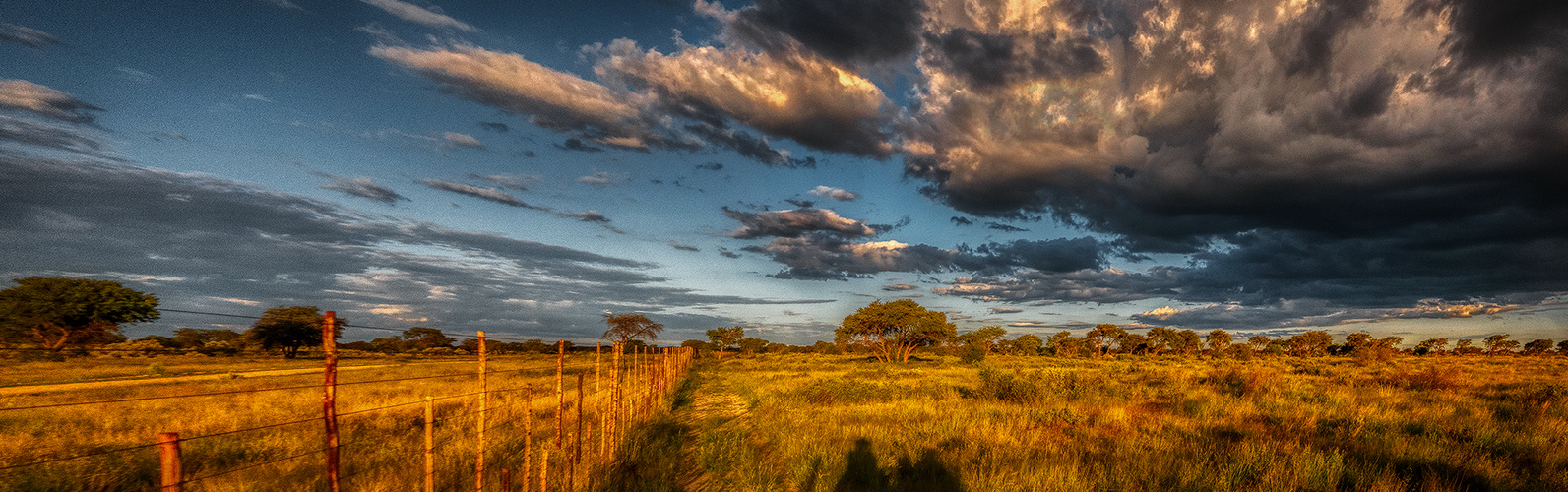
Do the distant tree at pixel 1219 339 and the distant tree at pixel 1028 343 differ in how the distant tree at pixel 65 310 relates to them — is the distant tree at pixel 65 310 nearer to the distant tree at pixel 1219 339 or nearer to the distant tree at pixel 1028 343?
the distant tree at pixel 1028 343

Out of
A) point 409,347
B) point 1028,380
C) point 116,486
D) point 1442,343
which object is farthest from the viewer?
point 1442,343

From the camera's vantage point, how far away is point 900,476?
8820 millimetres

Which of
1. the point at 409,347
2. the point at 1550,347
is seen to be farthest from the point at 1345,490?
the point at 1550,347

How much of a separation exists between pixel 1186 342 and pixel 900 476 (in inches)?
4380

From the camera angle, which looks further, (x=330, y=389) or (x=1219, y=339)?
(x=1219, y=339)

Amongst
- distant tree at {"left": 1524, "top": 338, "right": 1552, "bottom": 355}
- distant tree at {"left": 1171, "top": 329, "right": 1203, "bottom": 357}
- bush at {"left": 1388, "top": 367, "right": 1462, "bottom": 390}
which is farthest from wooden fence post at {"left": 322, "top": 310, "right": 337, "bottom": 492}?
distant tree at {"left": 1524, "top": 338, "right": 1552, "bottom": 355}

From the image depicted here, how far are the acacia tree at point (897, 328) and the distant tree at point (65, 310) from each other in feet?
170

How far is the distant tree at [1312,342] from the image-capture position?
97.1 meters

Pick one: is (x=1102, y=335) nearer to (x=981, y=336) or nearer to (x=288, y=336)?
(x=981, y=336)

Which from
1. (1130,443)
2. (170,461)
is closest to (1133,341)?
(1130,443)

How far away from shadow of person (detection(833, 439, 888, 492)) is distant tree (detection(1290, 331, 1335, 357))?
406 ft

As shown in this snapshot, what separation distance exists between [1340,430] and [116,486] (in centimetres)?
2058

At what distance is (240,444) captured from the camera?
427 inches

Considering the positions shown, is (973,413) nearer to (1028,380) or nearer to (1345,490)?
(1028,380)
